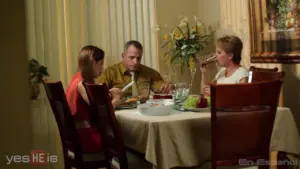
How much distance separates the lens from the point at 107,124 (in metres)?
2.10

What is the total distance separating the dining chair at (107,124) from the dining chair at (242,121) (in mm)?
506

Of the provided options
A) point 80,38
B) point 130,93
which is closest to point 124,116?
point 130,93

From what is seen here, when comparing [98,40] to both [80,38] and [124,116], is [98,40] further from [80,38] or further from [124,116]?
[124,116]

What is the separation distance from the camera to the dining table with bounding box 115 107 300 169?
6.03 feet

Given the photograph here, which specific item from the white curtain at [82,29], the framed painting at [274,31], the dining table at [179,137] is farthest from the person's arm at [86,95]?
the framed painting at [274,31]

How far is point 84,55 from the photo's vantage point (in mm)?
2566

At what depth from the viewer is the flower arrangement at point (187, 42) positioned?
376 cm

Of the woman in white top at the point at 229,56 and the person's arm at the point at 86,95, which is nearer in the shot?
the person's arm at the point at 86,95

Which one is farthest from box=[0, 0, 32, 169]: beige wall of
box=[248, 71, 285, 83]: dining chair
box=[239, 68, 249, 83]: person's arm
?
box=[239, 68, 249, 83]: person's arm

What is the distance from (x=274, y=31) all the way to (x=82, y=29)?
5.86 feet

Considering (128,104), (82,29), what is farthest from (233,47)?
(82,29)

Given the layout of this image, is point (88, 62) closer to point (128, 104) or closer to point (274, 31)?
point (128, 104)

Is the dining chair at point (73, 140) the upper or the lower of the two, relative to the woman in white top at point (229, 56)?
lower

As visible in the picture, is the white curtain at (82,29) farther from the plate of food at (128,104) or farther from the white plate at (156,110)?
the white plate at (156,110)
